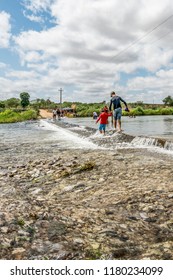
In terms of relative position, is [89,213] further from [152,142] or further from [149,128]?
[149,128]

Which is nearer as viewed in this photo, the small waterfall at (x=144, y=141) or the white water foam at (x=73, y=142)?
the small waterfall at (x=144, y=141)

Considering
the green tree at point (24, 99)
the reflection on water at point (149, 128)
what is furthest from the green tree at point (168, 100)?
the reflection on water at point (149, 128)

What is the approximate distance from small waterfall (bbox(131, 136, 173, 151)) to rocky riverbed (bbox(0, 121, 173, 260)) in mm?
5245

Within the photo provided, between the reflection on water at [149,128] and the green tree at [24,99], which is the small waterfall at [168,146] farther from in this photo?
the green tree at [24,99]

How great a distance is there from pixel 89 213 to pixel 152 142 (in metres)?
11.4

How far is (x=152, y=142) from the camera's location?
1678 centimetres

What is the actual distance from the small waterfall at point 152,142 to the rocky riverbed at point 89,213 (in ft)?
17.2

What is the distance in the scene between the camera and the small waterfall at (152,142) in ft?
50.8

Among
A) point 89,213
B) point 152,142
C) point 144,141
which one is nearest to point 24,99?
point 144,141

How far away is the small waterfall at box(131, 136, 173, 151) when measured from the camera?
15.5 meters

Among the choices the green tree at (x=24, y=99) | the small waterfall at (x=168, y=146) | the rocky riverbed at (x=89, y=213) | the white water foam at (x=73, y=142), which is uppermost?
the green tree at (x=24, y=99)

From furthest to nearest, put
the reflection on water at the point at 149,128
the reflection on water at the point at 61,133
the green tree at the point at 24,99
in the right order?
the green tree at the point at 24,99, the reflection on water at the point at 149,128, the reflection on water at the point at 61,133

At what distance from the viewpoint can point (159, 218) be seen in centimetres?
573
